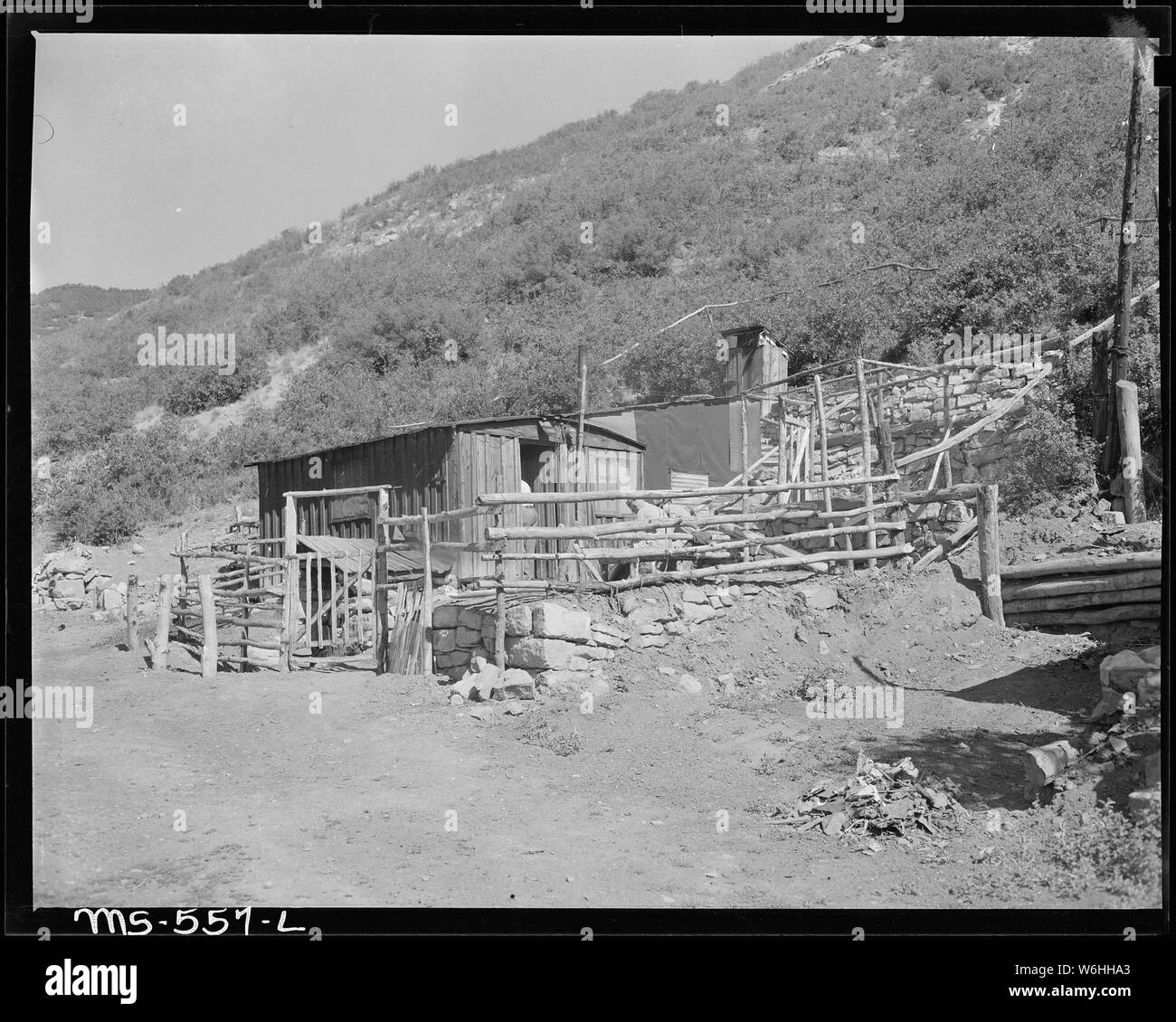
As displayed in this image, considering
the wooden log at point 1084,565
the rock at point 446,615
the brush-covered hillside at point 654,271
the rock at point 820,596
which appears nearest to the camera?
the wooden log at point 1084,565

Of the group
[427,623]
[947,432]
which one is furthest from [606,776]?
[947,432]

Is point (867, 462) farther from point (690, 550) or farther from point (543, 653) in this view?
point (543, 653)

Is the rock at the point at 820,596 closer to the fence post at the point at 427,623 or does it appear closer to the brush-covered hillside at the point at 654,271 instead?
the fence post at the point at 427,623

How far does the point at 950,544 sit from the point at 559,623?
238 inches

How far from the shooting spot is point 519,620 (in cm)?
1097

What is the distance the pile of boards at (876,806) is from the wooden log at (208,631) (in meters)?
9.26

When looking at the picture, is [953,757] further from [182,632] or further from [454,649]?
[182,632]

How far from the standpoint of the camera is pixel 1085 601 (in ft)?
32.9

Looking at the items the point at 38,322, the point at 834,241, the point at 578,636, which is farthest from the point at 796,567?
the point at 834,241

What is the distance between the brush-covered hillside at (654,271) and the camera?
24781 mm

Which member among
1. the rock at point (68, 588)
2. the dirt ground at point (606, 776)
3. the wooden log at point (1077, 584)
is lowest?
the dirt ground at point (606, 776)

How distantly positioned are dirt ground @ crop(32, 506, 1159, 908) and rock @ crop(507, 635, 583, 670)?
53 centimetres

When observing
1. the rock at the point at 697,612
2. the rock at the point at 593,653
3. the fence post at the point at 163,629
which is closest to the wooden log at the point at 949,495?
the rock at the point at 697,612
